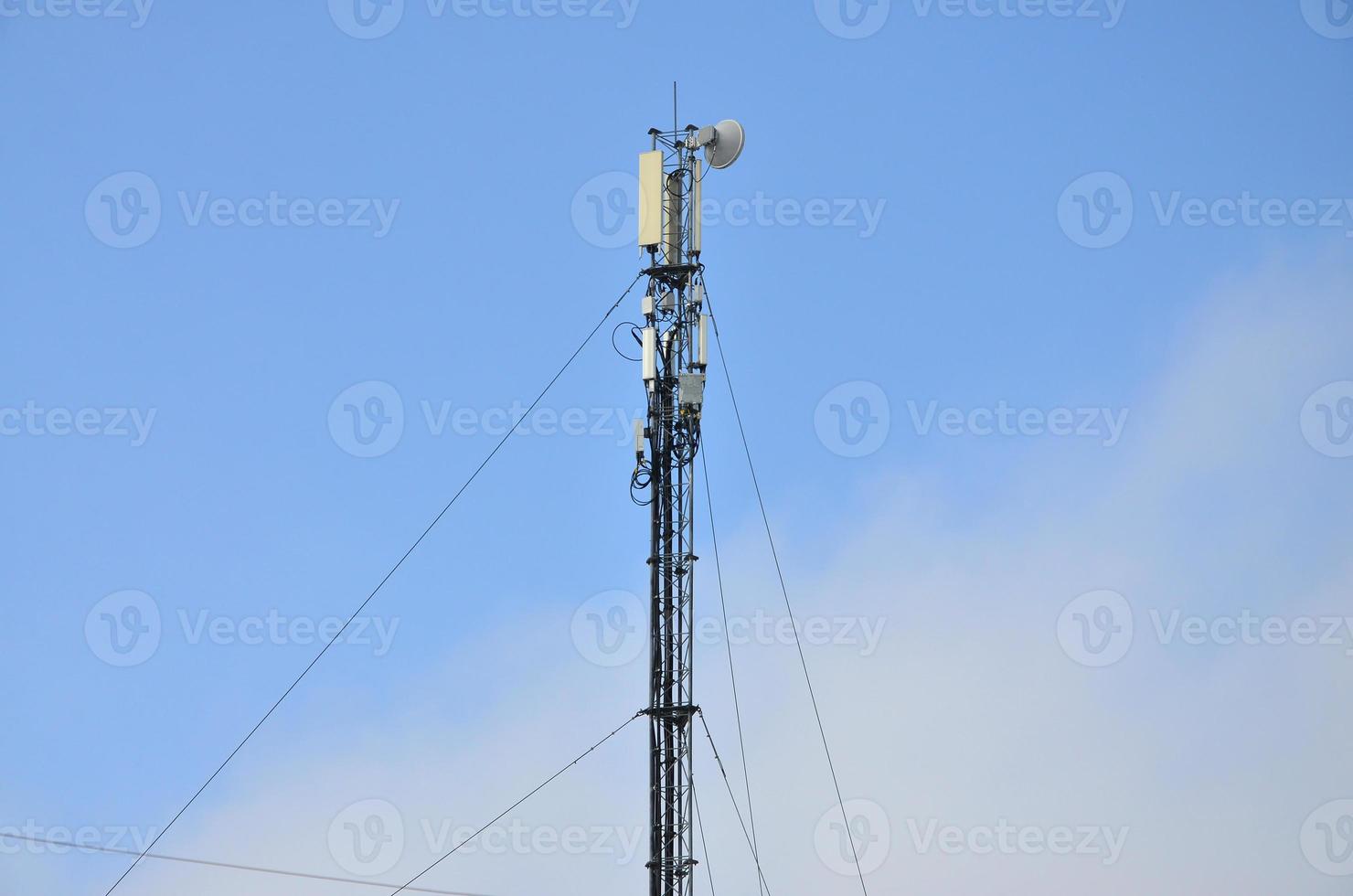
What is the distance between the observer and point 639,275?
3058cm

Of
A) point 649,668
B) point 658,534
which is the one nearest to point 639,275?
point 658,534

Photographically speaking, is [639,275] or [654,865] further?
[639,275]

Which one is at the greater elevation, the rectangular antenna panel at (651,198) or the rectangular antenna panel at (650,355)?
the rectangular antenna panel at (651,198)

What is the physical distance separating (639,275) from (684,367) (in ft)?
5.42

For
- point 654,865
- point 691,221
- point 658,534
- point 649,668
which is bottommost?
point 654,865

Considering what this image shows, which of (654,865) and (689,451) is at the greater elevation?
(689,451)

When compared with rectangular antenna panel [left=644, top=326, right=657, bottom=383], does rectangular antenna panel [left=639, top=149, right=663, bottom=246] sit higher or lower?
higher

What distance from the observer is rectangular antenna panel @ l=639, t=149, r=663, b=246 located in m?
30.3

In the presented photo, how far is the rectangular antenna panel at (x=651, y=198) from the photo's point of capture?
1195 inches

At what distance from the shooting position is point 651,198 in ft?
99.9

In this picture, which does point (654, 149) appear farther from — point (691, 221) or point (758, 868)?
point (758, 868)

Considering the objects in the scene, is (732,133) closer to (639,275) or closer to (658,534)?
(639,275)

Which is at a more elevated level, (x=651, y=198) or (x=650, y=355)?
(x=651, y=198)

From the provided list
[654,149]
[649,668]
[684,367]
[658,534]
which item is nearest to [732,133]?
[654,149]
